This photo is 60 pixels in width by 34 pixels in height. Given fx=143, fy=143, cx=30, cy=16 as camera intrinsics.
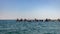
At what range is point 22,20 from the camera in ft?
443
